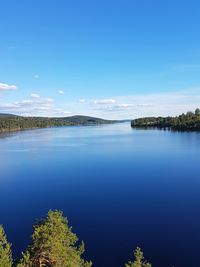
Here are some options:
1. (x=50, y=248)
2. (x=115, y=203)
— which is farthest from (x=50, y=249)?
(x=115, y=203)

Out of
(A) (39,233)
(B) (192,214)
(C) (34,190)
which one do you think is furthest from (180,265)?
(C) (34,190)

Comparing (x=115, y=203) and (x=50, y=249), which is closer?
(x=50, y=249)

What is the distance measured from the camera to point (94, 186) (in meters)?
44.9

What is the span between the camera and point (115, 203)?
35.9m

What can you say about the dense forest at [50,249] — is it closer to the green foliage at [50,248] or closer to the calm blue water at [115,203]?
the green foliage at [50,248]

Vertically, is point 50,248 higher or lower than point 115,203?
higher

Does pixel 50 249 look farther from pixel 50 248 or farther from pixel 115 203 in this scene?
pixel 115 203

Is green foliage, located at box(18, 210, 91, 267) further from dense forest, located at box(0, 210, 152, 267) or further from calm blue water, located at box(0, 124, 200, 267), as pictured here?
calm blue water, located at box(0, 124, 200, 267)

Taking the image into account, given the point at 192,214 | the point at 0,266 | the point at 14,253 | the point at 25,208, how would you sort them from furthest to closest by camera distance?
the point at 25,208 < the point at 192,214 < the point at 14,253 < the point at 0,266

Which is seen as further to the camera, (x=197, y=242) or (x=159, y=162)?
(x=159, y=162)

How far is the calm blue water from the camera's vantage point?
981 inches

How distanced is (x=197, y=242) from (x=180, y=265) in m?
3.81

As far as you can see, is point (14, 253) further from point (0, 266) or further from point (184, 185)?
point (184, 185)

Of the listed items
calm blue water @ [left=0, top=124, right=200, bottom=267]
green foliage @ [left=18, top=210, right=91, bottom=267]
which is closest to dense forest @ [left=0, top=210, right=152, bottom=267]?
green foliage @ [left=18, top=210, right=91, bottom=267]
